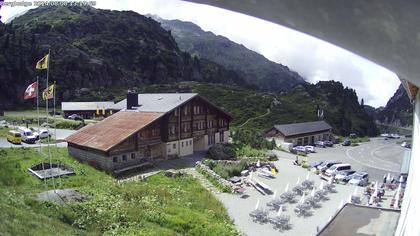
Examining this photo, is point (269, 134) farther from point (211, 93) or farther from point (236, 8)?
point (236, 8)

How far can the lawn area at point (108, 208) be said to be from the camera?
14.5 metres

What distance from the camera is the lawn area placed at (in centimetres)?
1452

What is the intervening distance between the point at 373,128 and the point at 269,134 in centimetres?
7552

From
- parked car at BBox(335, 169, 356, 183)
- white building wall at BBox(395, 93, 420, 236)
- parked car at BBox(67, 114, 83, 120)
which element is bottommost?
parked car at BBox(335, 169, 356, 183)

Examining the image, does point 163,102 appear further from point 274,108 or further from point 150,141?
point 274,108

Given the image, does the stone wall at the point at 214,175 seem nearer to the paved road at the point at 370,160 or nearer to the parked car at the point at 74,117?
the paved road at the point at 370,160

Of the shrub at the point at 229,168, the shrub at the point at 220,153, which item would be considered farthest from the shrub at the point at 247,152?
the shrub at the point at 229,168

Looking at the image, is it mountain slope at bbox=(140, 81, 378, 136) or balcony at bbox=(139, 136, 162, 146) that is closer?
balcony at bbox=(139, 136, 162, 146)

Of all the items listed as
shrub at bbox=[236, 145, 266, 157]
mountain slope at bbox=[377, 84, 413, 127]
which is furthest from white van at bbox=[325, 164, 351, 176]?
mountain slope at bbox=[377, 84, 413, 127]

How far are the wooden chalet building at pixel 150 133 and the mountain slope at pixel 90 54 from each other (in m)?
56.9

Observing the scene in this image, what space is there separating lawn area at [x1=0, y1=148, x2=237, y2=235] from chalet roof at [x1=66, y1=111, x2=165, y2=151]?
347 cm

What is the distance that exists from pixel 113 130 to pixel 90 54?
9082 centimetres

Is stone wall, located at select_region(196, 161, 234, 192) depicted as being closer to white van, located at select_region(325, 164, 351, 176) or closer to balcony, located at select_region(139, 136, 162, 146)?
balcony, located at select_region(139, 136, 162, 146)

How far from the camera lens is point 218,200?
2364 centimetres
